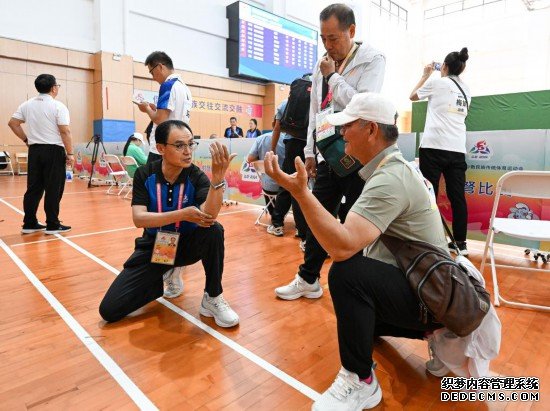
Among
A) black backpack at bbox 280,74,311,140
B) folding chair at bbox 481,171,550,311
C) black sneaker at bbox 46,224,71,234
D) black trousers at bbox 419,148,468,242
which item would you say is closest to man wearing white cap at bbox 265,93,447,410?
folding chair at bbox 481,171,550,311

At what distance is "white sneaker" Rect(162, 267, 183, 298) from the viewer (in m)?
2.26

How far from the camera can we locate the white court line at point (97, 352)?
1.31 meters

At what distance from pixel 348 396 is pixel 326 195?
3.69 ft

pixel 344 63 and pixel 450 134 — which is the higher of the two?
pixel 344 63

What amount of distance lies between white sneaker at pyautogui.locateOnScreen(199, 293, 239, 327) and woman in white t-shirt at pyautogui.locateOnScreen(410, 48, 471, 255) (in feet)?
6.97

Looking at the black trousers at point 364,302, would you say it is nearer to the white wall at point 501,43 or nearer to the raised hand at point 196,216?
the raised hand at point 196,216

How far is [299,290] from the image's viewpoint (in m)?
2.22

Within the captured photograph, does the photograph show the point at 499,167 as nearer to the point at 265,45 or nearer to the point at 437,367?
the point at 437,367

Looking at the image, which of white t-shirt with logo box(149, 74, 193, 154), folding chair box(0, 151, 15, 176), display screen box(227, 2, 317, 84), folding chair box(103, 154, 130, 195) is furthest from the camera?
display screen box(227, 2, 317, 84)

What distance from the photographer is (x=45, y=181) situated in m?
3.65

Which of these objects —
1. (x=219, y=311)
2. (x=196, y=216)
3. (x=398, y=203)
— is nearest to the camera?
(x=398, y=203)

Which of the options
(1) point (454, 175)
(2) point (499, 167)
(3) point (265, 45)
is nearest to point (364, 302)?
(1) point (454, 175)

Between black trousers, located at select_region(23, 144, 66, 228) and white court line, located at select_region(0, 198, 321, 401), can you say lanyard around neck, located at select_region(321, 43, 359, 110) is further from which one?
black trousers, located at select_region(23, 144, 66, 228)

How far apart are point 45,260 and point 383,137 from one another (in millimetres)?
2777
